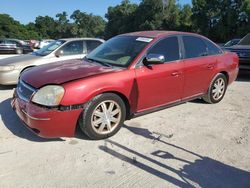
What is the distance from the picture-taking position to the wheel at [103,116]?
396cm

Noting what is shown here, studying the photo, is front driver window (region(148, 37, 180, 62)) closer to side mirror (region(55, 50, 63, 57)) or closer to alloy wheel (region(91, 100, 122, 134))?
alloy wheel (region(91, 100, 122, 134))

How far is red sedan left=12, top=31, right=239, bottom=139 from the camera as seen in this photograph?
12.5ft

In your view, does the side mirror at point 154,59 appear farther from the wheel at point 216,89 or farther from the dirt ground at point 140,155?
the wheel at point 216,89

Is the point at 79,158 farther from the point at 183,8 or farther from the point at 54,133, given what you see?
the point at 183,8

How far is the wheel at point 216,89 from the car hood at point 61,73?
96.4 inches

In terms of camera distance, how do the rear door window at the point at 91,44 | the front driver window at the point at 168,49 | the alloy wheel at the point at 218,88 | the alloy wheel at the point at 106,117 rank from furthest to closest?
the rear door window at the point at 91,44
the alloy wheel at the point at 218,88
the front driver window at the point at 168,49
the alloy wheel at the point at 106,117

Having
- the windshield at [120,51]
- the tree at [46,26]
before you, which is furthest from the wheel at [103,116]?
the tree at [46,26]

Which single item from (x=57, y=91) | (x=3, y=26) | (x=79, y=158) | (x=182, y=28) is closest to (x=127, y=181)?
(x=79, y=158)

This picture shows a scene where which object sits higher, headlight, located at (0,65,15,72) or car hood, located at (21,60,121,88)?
car hood, located at (21,60,121,88)

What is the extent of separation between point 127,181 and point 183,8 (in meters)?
58.6

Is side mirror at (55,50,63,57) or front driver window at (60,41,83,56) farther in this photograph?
front driver window at (60,41,83,56)

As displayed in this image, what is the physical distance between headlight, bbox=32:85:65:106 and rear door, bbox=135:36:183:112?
1.24 meters

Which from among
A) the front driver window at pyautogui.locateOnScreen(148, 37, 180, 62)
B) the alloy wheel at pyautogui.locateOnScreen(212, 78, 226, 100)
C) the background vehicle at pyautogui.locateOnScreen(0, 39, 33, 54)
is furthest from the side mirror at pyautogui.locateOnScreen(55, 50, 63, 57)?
the background vehicle at pyautogui.locateOnScreen(0, 39, 33, 54)

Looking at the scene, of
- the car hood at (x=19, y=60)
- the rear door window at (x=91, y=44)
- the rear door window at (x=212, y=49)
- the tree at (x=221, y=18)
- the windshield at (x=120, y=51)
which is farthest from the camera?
the tree at (x=221, y=18)
